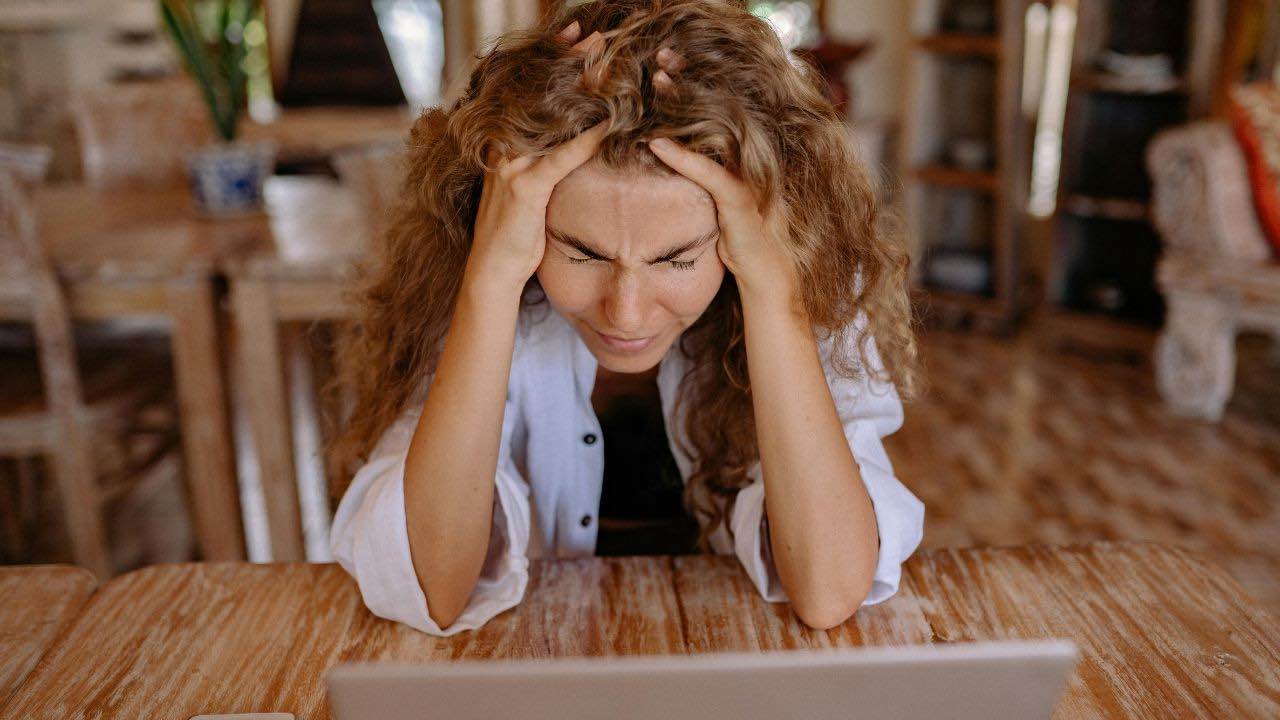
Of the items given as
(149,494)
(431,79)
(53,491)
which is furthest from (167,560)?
(431,79)

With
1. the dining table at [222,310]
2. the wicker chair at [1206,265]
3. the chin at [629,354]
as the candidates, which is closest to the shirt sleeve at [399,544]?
the chin at [629,354]

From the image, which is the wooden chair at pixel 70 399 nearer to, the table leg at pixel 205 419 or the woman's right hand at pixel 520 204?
the table leg at pixel 205 419

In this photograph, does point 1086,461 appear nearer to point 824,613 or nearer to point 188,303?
point 824,613

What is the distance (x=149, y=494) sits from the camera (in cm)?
256

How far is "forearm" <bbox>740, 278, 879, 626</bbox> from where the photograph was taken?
84 cm

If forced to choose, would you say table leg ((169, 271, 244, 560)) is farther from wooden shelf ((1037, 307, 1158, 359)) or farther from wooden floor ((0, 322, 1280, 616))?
wooden shelf ((1037, 307, 1158, 359))

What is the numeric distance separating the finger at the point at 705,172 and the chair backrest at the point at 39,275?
4.65ft

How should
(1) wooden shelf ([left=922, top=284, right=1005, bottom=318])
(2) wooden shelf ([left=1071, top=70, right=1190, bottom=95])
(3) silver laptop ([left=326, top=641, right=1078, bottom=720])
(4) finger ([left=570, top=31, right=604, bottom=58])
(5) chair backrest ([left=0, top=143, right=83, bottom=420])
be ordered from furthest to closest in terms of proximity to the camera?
(1) wooden shelf ([left=922, top=284, right=1005, bottom=318]) < (2) wooden shelf ([left=1071, top=70, right=1190, bottom=95]) < (5) chair backrest ([left=0, top=143, right=83, bottom=420]) < (4) finger ([left=570, top=31, right=604, bottom=58]) < (3) silver laptop ([left=326, top=641, right=1078, bottom=720])

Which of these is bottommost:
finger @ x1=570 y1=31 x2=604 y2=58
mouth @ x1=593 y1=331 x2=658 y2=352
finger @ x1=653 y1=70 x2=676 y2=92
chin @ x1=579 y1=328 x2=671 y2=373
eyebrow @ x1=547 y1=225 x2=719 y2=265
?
chin @ x1=579 y1=328 x2=671 y2=373

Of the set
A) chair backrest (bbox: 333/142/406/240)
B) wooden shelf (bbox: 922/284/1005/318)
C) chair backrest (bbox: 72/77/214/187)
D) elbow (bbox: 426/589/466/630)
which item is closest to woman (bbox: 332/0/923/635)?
elbow (bbox: 426/589/466/630)

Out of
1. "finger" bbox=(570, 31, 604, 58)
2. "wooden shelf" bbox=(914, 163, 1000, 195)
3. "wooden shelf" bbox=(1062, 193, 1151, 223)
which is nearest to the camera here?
"finger" bbox=(570, 31, 604, 58)

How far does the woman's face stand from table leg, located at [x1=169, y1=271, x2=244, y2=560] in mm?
1249

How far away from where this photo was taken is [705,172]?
0.80 m

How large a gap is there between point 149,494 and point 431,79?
3473 millimetres
